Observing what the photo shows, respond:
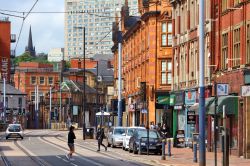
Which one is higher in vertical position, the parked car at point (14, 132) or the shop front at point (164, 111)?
the shop front at point (164, 111)

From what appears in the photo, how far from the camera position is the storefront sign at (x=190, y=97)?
51944 mm

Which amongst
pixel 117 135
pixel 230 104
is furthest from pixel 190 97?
pixel 230 104

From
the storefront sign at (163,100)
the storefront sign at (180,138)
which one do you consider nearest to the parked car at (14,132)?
the storefront sign at (163,100)

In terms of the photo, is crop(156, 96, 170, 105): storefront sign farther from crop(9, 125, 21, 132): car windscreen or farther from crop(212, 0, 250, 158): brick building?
crop(212, 0, 250, 158): brick building

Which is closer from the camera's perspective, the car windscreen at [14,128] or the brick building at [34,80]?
the car windscreen at [14,128]

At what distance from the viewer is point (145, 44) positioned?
239 feet

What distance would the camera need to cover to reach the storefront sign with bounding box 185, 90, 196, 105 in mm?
51944

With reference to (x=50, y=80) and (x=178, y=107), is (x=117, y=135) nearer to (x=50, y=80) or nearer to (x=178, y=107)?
(x=178, y=107)

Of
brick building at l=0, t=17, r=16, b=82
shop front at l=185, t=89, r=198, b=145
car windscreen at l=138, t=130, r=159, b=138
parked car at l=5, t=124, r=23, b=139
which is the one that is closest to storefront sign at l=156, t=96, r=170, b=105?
shop front at l=185, t=89, r=198, b=145

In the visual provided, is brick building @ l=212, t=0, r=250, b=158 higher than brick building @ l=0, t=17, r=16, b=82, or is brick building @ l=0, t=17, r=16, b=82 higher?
brick building @ l=0, t=17, r=16, b=82

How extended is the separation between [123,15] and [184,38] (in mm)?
35126

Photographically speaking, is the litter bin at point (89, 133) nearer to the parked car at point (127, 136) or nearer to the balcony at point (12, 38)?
the parked car at point (127, 136)

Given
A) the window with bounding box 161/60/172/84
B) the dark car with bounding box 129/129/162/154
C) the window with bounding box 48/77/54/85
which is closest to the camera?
the dark car with bounding box 129/129/162/154

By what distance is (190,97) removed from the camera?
174 feet
